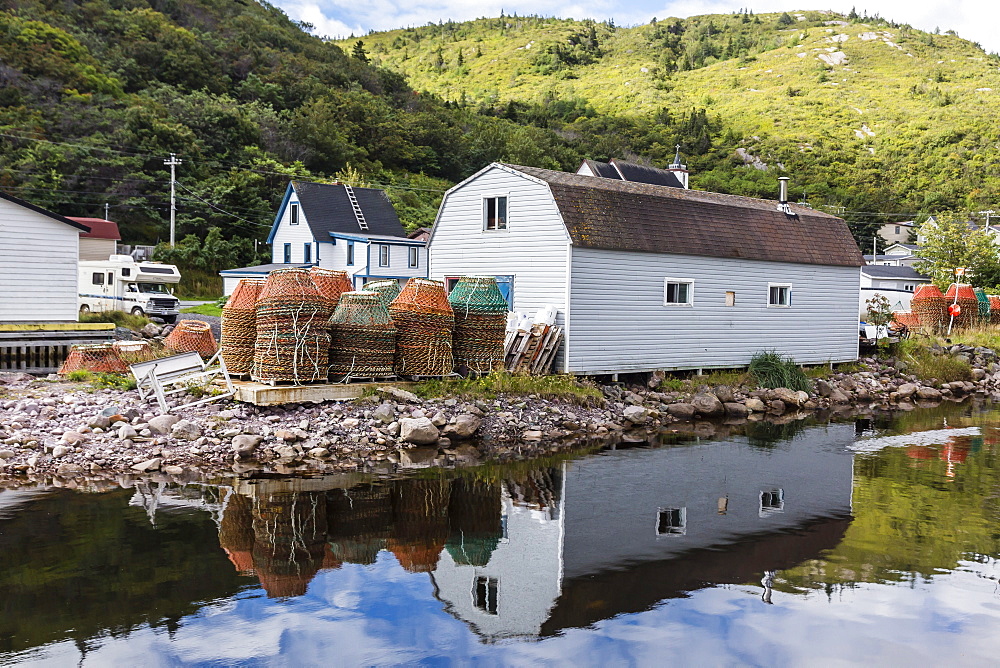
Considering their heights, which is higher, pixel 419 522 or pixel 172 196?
pixel 172 196

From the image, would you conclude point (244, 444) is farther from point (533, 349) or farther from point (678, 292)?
point (678, 292)

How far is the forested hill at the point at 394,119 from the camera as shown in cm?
5059

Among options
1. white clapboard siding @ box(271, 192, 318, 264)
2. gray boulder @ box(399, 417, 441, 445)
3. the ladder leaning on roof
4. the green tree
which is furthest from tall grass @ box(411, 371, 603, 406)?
the green tree

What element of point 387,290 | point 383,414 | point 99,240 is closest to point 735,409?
point 387,290

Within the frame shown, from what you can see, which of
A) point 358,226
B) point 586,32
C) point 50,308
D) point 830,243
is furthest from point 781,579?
point 586,32

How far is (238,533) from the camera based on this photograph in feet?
37.3

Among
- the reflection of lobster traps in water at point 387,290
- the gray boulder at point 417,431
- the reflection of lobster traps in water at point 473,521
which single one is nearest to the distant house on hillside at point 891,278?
the reflection of lobster traps in water at point 387,290

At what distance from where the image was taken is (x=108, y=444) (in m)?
14.8

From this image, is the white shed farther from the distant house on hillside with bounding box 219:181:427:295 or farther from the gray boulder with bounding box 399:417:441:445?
the distant house on hillside with bounding box 219:181:427:295

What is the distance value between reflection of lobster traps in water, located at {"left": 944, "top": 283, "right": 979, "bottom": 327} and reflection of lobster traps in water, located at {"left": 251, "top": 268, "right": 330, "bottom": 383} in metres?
29.6

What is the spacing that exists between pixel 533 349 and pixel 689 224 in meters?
5.84

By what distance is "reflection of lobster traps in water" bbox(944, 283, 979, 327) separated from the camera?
3703 centimetres

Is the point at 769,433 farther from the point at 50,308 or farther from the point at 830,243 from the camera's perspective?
the point at 50,308

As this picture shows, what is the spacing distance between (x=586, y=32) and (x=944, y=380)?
13080 cm
